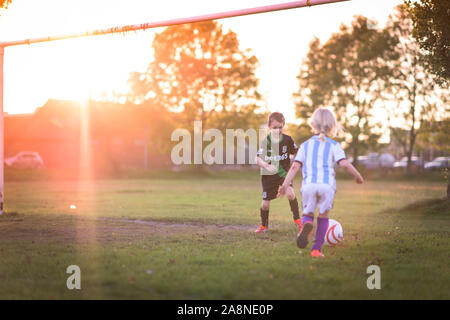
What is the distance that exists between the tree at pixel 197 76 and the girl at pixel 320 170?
117 feet

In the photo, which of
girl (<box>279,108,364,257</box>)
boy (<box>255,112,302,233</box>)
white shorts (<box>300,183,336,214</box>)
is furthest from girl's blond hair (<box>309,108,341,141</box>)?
boy (<box>255,112,302,233</box>)

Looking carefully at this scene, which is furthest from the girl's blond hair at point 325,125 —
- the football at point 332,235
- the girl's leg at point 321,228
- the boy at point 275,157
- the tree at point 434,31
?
the tree at point 434,31

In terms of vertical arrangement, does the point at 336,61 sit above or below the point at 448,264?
above

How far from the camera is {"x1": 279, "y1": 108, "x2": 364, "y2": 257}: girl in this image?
6430 millimetres

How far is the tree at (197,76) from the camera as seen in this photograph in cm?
4166

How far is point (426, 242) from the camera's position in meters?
8.15

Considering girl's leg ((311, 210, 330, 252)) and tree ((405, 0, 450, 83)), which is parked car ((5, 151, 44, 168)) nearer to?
tree ((405, 0, 450, 83))

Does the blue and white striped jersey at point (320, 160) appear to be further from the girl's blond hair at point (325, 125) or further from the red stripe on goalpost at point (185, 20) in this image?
Result: the red stripe on goalpost at point (185, 20)

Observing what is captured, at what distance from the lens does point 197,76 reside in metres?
41.7

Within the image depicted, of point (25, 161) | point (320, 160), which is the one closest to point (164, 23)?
point (320, 160)

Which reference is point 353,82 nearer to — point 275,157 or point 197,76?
point 197,76
